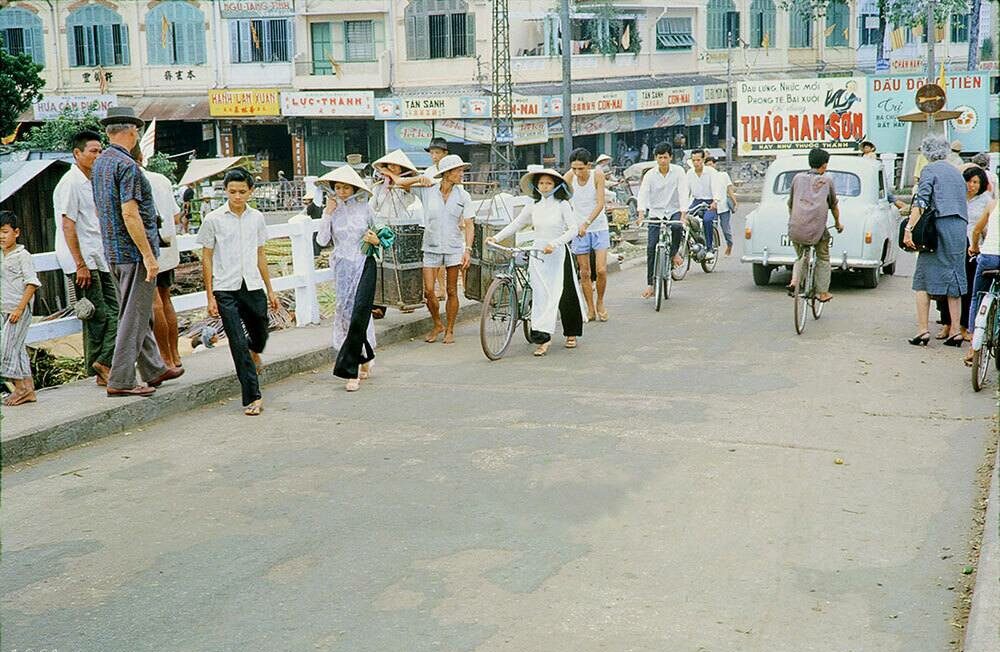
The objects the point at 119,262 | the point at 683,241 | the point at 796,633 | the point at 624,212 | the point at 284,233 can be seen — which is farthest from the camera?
the point at 624,212

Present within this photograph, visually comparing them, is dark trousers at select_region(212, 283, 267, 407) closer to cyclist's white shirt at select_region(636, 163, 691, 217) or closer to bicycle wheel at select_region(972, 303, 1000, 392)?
bicycle wheel at select_region(972, 303, 1000, 392)

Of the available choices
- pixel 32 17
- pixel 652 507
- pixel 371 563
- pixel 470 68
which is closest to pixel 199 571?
pixel 371 563

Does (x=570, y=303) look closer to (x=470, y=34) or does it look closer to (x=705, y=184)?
(x=705, y=184)

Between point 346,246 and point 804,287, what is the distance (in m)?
4.90

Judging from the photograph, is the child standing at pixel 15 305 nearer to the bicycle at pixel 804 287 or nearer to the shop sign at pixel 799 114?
the bicycle at pixel 804 287

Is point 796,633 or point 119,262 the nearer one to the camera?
point 796,633

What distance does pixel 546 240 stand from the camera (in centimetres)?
1109

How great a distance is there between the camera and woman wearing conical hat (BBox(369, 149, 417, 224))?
11.4 meters

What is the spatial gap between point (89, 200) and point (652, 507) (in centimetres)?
467

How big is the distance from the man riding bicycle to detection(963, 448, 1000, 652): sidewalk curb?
644 cm

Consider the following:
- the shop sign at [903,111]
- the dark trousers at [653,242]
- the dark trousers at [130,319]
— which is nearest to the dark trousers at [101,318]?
the dark trousers at [130,319]

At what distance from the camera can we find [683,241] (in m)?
15.9

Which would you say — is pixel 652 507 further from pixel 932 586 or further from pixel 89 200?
pixel 89 200

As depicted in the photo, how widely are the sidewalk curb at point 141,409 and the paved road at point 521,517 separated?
14 centimetres
